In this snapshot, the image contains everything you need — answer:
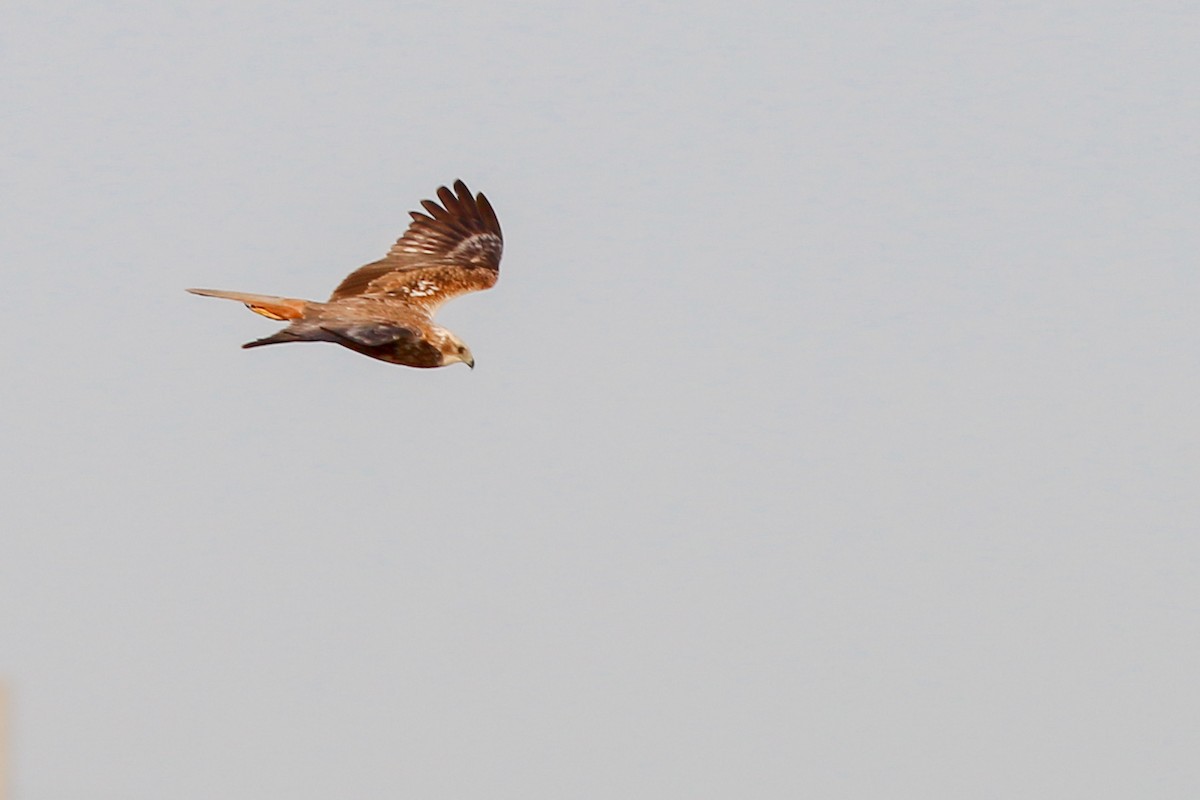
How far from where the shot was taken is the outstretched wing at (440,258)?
18.5 metres

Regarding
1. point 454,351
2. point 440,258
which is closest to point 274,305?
point 454,351

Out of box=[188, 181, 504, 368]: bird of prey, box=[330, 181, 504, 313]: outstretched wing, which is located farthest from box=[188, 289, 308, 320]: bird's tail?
box=[330, 181, 504, 313]: outstretched wing

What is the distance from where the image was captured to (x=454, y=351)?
651 inches

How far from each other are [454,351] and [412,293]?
213 cm

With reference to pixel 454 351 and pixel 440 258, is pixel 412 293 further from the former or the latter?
pixel 454 351

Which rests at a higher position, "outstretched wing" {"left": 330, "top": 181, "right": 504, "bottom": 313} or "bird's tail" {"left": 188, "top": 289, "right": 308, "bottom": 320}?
"outstretched wing" {"left": 330, "top": 181, "right": 504, "bottom": 313}

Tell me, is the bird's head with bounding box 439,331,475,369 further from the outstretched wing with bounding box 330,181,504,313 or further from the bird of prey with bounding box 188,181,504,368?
the outstretched wing with bounding box 330,181,504,313

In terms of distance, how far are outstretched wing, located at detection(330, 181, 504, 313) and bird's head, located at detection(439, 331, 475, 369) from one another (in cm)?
182

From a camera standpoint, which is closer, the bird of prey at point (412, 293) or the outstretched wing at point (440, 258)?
the bird of prey at point (412, 293)

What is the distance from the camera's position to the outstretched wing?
18.5m

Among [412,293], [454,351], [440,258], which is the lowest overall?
[454,351]

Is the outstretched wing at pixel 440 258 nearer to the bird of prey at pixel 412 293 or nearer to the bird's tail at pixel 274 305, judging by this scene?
the bird of prey at pixel 412 293

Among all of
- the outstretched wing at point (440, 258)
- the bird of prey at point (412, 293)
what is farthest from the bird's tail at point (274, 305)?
the outstretched wing at point (440, 258)

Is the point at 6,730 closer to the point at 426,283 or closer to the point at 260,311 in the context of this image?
the point at 260,311
